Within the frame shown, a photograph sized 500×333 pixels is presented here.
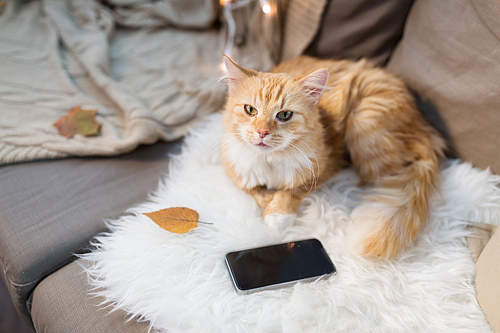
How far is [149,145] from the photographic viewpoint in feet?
4.33

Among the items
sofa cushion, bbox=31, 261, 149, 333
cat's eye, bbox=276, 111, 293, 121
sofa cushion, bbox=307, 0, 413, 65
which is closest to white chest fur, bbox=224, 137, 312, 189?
cat's eye, bbox=276, 111, 293, 121

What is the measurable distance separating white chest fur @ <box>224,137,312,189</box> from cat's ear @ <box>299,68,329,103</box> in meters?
0.19

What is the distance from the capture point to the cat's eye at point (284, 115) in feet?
3.05

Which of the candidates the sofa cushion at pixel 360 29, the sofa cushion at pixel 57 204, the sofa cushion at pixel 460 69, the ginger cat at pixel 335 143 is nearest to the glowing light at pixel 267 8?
the sofa cushion at pixel 360 29

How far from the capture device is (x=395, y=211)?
0.94 meters

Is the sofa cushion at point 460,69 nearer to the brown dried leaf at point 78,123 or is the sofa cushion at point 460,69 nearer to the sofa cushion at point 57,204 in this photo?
the sofa cushion at point 57,204

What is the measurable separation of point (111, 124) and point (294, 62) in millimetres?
811

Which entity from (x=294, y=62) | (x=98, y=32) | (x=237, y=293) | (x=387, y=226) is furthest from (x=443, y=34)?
(x=98, y=32)

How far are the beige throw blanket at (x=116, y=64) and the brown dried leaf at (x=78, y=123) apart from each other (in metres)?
0.03

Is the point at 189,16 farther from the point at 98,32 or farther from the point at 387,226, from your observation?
the point at 387,226

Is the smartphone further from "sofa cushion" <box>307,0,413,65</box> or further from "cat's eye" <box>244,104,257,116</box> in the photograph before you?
"sofa cushion" <box>307,0,413,65</box>

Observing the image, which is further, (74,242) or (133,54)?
(133,54)

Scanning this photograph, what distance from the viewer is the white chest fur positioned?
98cm

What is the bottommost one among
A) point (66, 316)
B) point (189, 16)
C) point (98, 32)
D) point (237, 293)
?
point (66, 316)
